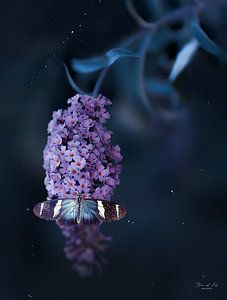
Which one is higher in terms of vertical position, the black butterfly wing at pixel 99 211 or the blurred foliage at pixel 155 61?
the blurred foliage at pixel 155 61

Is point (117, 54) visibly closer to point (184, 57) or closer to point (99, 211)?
point (184, 57)

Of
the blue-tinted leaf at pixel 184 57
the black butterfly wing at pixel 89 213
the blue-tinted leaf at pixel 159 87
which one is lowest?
the black butterfly wing at pixel 89 213

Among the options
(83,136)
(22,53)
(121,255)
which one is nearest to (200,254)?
(121,255)

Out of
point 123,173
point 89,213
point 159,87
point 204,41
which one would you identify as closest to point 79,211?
point 89,213

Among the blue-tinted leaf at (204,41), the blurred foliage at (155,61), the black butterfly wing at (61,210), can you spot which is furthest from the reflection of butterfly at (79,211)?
the blue-tinted leaf at (204,41)

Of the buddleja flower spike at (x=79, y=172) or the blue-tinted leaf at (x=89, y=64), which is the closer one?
the buddleja flower spike at (x=79, y=172)

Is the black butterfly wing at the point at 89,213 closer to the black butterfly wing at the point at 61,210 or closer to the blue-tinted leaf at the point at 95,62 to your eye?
the black butterfly wing at the point at 61,210
